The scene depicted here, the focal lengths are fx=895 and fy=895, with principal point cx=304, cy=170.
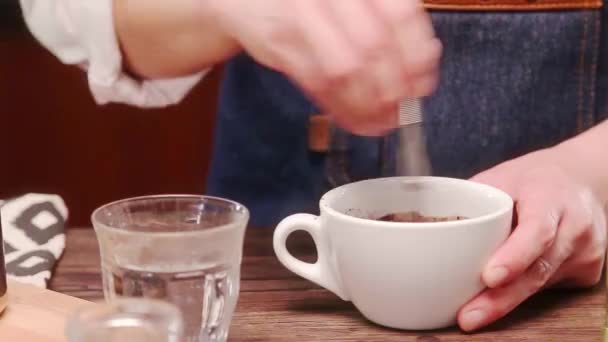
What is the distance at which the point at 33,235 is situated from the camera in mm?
810

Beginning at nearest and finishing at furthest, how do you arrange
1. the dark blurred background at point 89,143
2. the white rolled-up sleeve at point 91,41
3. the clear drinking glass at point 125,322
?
the clear drinking glass at point 125,322 → the white rolled-up sleeve at point 91,41 → the dark blurred background at point 89,143

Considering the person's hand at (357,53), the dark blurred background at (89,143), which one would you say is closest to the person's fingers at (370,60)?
the person's hand at (357,53)

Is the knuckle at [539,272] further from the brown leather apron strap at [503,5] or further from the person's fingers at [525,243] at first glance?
the brown leather apron strap at [503,5]

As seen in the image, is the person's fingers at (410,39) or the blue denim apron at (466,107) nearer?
the person's fingers at (410,39)

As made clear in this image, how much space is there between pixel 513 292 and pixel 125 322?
28 cm

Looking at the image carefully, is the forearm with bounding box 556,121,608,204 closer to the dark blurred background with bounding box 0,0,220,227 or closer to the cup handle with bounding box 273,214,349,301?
the cup handle with bounding box 273,214,349,301

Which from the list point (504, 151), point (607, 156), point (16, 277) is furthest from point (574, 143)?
point (16, 277)

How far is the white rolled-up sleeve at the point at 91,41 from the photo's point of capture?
32.9 inches

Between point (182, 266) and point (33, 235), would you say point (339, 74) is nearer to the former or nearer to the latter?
point (182, 266)

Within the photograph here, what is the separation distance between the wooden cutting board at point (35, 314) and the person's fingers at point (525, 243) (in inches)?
11.2

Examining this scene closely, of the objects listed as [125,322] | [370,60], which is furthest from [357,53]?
[125,322]

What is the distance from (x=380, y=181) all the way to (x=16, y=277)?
30 centimetres

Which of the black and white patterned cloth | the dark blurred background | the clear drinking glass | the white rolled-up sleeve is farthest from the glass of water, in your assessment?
the dark blurred background

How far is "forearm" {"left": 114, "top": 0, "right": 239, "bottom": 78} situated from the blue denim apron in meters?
0.14
